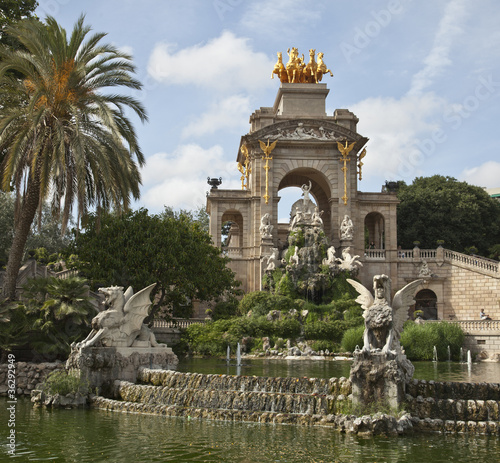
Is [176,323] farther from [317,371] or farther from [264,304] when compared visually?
[317,371]

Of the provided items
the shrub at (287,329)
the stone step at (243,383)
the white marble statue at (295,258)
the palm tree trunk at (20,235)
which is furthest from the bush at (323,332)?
the palm tree trunk at (20,235)

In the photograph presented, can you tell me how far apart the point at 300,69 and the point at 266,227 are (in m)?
14.1

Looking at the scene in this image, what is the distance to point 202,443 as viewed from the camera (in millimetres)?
11852

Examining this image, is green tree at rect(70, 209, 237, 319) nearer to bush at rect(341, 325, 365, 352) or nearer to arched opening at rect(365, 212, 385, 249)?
bush at rect(341, 325, 365, 352)

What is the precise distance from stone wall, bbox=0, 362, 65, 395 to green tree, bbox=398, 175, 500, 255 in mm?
39878

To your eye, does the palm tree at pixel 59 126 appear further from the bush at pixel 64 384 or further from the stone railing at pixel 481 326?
the stone railing at pixel 481 326

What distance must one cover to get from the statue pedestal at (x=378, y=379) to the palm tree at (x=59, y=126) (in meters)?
10.1

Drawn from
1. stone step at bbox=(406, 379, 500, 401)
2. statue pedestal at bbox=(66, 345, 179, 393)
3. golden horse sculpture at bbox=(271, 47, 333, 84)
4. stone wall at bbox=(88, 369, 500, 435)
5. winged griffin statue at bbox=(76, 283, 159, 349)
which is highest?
golden horse sculpture at bbox=(271, 47, 333, 84)

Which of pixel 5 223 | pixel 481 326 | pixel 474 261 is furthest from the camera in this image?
pixel 474 261

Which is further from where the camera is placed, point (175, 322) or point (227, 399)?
point (175, 322)

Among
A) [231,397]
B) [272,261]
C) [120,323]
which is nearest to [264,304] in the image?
[272,261]

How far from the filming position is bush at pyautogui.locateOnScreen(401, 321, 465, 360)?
29.4 m

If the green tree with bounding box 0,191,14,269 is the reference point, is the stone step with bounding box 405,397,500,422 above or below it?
Result: below

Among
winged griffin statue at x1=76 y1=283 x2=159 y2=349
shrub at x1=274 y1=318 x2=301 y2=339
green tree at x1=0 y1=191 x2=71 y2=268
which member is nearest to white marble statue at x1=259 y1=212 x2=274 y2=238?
shrub at x1=274 y1=318 x2=301 y2=339
